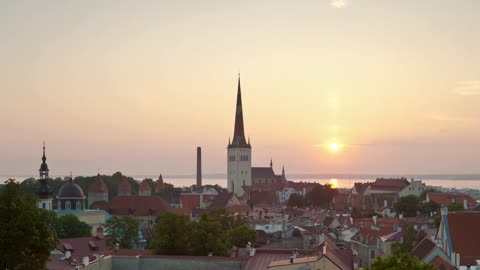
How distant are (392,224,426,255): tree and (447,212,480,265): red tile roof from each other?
4.12 meters

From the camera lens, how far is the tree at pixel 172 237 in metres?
54.2

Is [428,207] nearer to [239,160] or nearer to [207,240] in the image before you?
[207,240]

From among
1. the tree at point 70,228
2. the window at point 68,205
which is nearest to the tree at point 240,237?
the tree at point 70,228

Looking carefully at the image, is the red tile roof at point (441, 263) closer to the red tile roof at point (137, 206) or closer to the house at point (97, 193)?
the red tile roof at point (137, 206)

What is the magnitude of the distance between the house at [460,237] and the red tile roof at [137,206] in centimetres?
6493

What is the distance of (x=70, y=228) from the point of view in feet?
234

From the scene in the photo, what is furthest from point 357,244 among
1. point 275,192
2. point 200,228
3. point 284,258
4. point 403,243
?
point 275,192

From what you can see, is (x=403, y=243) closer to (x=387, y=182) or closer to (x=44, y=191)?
(x=44, y=191)

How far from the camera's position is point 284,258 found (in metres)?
44.2

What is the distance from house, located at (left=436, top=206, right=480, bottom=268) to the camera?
1737 inches

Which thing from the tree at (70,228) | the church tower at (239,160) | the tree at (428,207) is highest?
the church tower at (239,160)

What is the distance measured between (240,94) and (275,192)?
78.8 feet

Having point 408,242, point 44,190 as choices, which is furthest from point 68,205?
point 408,242

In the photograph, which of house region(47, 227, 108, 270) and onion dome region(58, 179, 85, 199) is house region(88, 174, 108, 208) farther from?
house region(47, 227, 108, 270)
